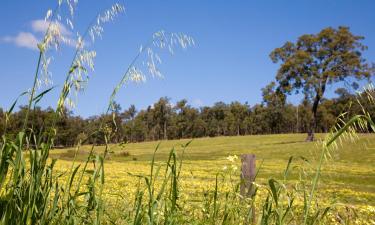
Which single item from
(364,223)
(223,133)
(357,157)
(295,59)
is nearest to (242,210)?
(364,223)

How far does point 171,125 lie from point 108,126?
140286mm

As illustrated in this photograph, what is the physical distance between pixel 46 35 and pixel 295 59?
58.6 metres

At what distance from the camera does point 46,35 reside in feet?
9.02

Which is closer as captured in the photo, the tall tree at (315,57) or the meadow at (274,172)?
the meadow at (274,172)

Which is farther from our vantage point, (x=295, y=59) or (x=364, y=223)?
(x=295, y=59)

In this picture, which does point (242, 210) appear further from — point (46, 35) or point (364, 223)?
point (364, 223)

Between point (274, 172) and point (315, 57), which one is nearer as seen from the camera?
point (274, 172)

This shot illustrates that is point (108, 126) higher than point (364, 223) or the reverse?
higher

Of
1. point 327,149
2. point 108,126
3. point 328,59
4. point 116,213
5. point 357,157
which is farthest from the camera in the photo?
point 328,59

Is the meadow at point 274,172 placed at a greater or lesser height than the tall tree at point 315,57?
lesser

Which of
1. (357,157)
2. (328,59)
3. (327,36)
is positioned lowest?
(357,157)

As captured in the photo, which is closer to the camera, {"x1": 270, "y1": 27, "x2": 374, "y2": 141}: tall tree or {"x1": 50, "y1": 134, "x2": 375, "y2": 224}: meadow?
A: {"x1": 50, "y1": 134, "x2": 375, "y2": 224}: meadow

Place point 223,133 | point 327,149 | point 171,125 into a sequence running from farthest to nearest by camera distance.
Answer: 1. point 223,133
2. point 171,125
3. point 327,149

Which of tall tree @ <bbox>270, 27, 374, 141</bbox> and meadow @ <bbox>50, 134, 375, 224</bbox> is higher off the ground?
tall tree @ <bbox>270, 27, 374, 141</bbox>
